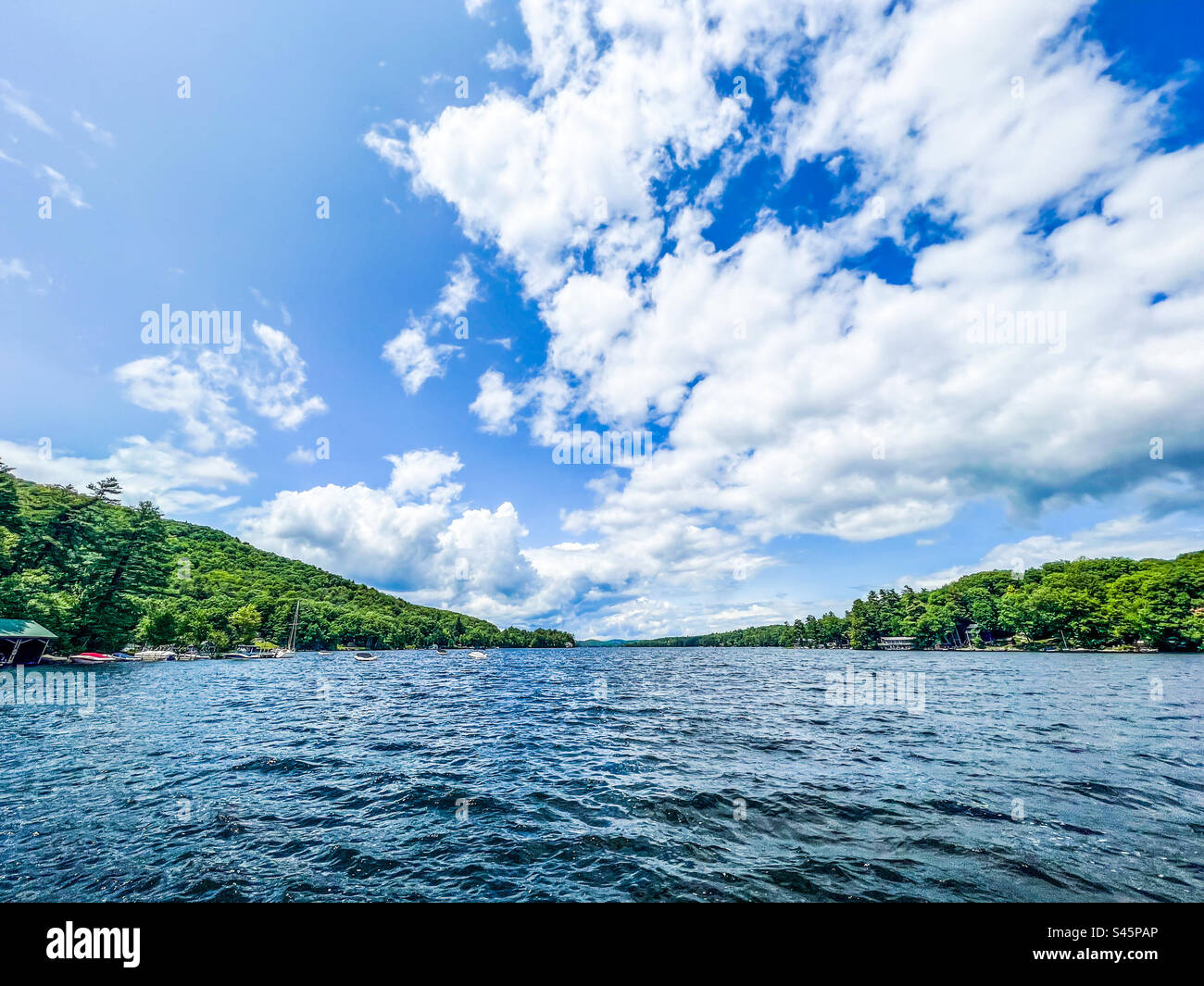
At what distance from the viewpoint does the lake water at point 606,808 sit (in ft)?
31.6

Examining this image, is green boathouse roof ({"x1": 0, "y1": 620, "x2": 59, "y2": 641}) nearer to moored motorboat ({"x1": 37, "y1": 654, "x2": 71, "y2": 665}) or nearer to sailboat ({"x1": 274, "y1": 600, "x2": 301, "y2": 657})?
moored motorboat ({"x1": 37, "y1": 654, "x2": 71, "y2": 665})

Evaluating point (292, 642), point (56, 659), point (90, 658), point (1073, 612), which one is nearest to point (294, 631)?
point (292, 642)

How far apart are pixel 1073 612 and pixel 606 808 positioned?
586 feet

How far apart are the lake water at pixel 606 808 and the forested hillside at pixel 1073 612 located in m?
128

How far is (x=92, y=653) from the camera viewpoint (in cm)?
7556

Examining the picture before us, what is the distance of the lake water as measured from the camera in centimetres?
963

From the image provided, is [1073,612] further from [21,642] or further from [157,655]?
[157,655]

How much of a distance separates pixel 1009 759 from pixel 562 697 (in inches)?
1298

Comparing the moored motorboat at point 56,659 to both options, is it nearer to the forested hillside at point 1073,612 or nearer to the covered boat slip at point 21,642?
the covered boat slip at point 21,642

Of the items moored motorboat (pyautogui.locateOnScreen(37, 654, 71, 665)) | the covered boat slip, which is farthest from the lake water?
moored motorboat (pyautogui.locateOnScreen(37, 654, 71, 665))

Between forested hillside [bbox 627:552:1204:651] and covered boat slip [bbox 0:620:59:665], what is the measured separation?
20634 cm
